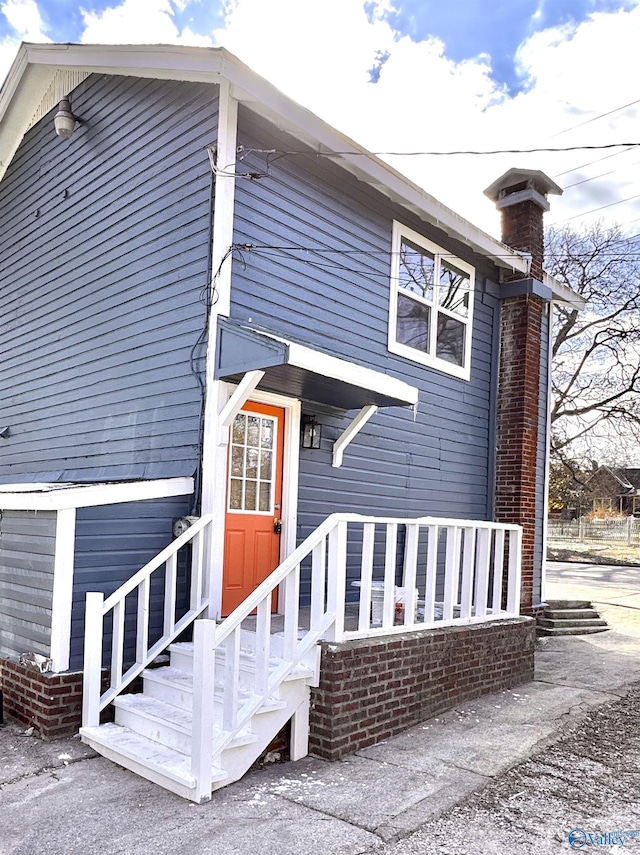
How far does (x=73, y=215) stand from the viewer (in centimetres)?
770

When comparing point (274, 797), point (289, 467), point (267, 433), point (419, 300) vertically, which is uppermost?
point (419, 300)

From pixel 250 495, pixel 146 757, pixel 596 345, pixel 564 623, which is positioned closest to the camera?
pixel 146 757

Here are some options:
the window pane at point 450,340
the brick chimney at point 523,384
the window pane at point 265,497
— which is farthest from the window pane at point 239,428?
the brick chimney at point 523,384

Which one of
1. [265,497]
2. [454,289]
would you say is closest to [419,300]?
[454,289]

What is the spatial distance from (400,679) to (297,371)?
2.39 m

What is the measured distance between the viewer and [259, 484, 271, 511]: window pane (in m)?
6.44

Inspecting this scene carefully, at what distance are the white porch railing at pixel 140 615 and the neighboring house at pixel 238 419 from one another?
0.09 feet

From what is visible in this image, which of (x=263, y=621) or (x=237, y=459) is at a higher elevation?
(x=237, y=459)

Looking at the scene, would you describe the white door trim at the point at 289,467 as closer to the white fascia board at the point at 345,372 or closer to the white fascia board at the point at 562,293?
the white fascia board at the point at 345,372

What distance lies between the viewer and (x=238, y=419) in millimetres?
6277

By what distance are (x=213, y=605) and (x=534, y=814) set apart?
2.76 meters

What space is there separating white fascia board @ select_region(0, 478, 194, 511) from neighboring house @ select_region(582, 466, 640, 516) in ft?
116

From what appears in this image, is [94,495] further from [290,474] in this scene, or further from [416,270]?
[416,270]

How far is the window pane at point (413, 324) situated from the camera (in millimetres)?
7969
